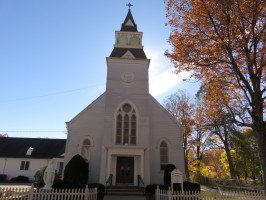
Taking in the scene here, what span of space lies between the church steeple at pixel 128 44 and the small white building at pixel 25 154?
20.5 m

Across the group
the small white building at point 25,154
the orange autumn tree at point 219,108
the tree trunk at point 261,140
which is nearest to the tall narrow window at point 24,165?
the small white building at point 25,154

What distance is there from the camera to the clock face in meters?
25.7

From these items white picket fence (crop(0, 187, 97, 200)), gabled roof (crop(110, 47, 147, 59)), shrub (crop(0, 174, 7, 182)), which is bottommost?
white picket fence (crop(0, 187, 97, 200))

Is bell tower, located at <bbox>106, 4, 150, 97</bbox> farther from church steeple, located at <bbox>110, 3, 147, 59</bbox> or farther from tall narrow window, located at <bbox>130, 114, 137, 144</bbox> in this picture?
tall narrow window, located at <bbox>130, 114, 137, 144</bbox>

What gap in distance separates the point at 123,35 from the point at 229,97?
576 inches

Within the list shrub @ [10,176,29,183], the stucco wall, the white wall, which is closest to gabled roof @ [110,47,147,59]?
the stucco wall

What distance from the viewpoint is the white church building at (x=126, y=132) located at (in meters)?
22.6

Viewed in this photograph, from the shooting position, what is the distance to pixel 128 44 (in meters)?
27.9

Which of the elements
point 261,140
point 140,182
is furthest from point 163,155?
point 261,140

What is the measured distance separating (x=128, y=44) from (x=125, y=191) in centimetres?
1576

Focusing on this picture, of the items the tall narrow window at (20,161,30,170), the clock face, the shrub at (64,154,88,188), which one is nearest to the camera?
the shrub at (64,154,88,188)

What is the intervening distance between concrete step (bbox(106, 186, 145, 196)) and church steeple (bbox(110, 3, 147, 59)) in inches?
522

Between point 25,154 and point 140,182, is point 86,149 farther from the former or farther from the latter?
point 25,154

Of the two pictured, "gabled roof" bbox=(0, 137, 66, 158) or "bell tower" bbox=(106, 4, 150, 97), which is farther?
"gabled roof" bbox=(0, 137, 66, 158)
